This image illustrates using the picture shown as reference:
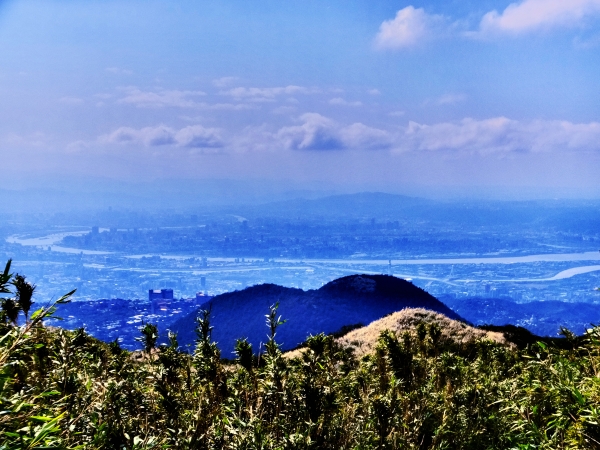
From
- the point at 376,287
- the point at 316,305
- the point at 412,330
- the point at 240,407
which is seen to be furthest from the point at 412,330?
the point at 376,287

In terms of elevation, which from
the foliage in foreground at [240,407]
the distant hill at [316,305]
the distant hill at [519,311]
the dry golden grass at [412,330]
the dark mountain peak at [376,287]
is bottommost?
the distant hill at [519,311]

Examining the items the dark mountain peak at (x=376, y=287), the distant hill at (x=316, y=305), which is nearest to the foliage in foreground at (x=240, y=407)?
the distant hill at (x=316, y=305)

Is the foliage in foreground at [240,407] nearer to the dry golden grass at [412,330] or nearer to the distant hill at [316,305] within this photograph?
the dry golden grass at [412,330]

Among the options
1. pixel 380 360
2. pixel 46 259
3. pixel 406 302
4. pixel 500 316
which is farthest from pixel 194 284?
pixel 380 360

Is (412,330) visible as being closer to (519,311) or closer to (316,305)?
(316,305)

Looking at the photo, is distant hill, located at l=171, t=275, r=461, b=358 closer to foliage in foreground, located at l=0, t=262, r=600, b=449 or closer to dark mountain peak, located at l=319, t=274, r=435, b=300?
dark mountain peak, located at l=319, t=274, r=435, b=300
